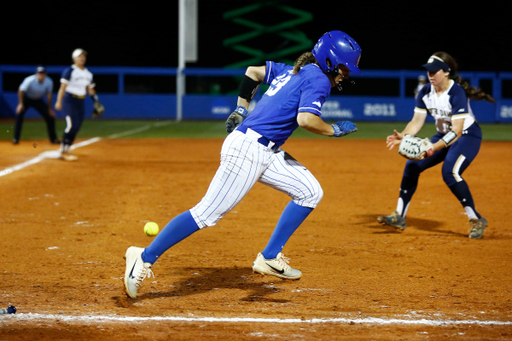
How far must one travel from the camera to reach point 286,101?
452cm

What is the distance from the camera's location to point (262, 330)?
12.5 feet

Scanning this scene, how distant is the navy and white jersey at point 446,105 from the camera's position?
20.7 ft

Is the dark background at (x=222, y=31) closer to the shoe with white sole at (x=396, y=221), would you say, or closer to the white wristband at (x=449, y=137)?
the shoe with white sole at (x=396, y=221)

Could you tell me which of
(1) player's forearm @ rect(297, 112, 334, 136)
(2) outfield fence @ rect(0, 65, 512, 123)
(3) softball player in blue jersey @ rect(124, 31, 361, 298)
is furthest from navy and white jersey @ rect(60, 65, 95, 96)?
(2) outfield fence @ rect(0, 65, 512, 123)

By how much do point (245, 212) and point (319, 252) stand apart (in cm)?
214

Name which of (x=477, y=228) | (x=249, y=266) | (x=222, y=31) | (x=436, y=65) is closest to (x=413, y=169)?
(x=477, y=228)

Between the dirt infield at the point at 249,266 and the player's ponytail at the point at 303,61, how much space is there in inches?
66.9

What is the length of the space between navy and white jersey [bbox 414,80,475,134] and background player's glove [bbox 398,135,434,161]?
0.58 m

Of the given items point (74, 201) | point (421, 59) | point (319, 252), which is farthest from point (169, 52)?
point (319, 252)

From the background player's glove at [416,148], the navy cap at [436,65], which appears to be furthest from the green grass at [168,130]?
the background player's glove at [416,148]

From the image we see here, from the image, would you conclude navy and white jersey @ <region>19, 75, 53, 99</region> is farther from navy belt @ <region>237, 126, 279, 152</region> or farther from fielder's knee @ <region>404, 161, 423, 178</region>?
navy belt @ <region>237, 126, 279, 152</region>

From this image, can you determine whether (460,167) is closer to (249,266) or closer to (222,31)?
(249,266)

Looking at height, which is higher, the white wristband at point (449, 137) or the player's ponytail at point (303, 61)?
the player's ponytail at point (303, 61)

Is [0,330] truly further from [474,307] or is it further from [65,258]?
[474,307]
